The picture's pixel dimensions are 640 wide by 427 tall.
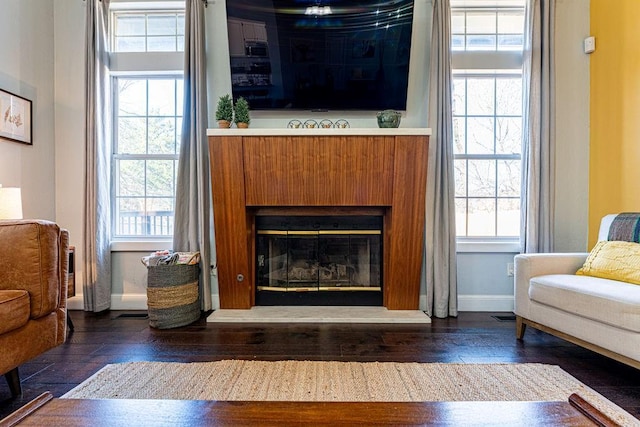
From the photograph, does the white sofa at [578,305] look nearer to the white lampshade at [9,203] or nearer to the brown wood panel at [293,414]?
the brown wood panel at [293,414]

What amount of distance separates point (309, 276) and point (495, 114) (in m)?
2.28

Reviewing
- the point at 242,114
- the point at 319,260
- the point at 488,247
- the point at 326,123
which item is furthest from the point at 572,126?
the point at 242,114

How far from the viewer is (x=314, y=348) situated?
2.18 metres

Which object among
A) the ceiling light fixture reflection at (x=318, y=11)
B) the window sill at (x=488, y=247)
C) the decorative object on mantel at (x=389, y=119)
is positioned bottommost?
the window sill at (x=488, y=247)

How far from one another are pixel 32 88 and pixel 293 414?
3.41 meters

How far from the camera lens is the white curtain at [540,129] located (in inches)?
111

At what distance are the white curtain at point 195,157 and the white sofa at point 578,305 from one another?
2.45 m

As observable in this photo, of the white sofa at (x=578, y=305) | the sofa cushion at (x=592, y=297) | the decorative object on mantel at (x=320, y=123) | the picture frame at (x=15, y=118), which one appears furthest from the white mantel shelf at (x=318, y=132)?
the picture frame at (x=15, y=118)

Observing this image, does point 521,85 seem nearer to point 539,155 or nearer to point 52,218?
point 539,155

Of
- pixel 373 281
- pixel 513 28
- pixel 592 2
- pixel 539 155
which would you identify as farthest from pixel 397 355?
pixel 592 2

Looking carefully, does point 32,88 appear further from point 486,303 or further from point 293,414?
point 486,303

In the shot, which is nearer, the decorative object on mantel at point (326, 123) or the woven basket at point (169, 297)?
the woven basket at point (169, 297)

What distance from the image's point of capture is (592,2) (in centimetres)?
294

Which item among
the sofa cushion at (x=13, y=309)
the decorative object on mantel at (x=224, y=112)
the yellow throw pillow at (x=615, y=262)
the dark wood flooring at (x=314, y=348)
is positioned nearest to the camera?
the sofa cushion at (x=13, y=309)
